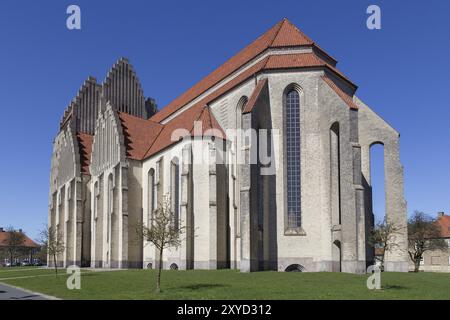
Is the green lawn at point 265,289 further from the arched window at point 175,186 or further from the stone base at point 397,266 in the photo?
the arched window at point 175,186

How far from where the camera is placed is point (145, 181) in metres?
47.4

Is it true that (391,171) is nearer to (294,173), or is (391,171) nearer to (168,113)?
(294,173)

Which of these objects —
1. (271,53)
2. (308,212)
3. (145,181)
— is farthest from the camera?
(145,181)

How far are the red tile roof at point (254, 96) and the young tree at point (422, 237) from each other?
3507 cm

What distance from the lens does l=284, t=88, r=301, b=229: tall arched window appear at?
111 ft

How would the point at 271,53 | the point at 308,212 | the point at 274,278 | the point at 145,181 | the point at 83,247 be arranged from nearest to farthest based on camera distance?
the point at 274,278 → the point at 308,212 → the point at 271,53 → the point at 145,181 → the point at 83,247

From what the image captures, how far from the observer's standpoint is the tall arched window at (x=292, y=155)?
111 ft

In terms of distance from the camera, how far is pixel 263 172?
3431 centimetres

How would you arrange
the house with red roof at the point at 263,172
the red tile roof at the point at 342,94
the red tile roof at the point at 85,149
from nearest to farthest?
the red tile roof at the point at 342,94 → the house with red roof at the point at 263,172 → the red tile roof at the point at 85,149

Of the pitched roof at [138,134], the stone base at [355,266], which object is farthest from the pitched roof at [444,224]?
the stone base at [355,266]

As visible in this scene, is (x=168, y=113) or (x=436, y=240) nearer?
(x=168, y=113)

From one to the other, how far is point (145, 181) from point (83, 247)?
12428 millimetres

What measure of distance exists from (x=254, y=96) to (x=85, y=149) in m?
30.0

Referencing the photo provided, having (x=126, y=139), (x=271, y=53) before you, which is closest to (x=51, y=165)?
(x=126, y=139)
